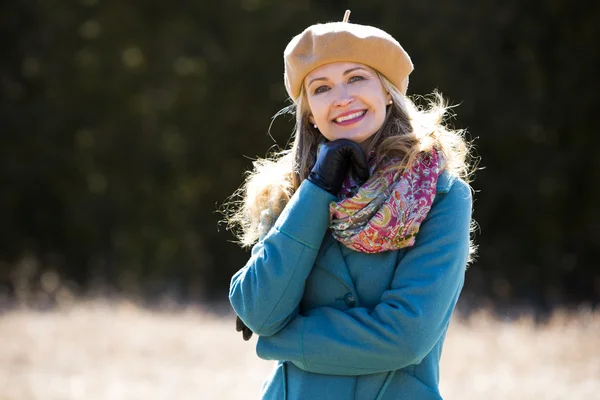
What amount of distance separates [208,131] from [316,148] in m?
7.50

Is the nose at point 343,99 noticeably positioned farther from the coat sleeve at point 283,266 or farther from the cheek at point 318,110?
the coat sleeve at point 283,266

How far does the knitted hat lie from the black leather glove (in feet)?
0.69

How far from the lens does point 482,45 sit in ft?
29.7

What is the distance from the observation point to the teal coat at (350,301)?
181 cm

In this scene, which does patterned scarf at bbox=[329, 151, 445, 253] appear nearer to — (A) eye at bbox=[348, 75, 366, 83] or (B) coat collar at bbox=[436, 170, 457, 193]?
(B) coat collar at bbox=[436, 170, 457, 193]

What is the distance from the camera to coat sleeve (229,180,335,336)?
187 centimetres

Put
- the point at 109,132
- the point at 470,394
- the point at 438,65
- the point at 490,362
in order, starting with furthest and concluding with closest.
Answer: the point at 109,132
the point at 438,65
the point at 490,362
the point at 470,394

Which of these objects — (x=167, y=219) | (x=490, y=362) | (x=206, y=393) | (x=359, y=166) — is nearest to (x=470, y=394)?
(x=490, y=362)

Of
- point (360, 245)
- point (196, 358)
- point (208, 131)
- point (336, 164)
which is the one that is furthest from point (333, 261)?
point (208, 131)

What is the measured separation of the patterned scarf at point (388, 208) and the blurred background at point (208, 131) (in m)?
7.18

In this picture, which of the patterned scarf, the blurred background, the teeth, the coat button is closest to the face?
the teeth

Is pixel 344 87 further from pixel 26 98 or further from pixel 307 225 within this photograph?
pixel 26 98

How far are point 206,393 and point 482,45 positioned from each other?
18.3 feet

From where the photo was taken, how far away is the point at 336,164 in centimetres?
193
